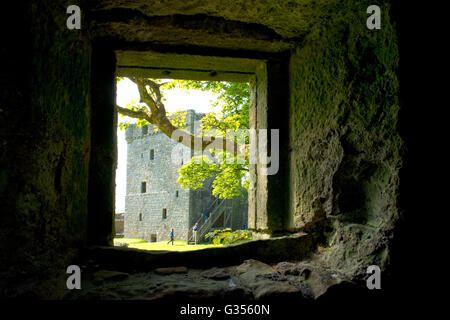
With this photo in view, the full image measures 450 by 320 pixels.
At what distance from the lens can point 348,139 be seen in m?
1.79

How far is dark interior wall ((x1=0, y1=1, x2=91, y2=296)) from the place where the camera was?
1.24 metres

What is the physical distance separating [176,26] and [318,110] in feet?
3.38

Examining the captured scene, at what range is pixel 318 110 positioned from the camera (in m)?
2.06

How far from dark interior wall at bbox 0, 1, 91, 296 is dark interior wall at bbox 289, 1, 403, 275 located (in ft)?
4.61

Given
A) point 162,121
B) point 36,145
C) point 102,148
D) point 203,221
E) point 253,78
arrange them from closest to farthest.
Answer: point 36,145 < point 102,148 < point 253,78 < point 162,121 < point 203,221

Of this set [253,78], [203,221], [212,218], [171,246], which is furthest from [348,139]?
[203,221]

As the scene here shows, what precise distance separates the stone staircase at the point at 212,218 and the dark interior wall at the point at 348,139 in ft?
61.5

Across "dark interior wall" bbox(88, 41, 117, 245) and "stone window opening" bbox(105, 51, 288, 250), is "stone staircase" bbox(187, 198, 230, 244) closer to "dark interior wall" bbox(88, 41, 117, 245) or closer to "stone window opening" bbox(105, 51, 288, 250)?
"stone window opening" bbox(105, 51, 288, 250)

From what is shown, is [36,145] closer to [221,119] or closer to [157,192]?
[221,119]

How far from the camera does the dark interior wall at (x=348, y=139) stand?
152cm

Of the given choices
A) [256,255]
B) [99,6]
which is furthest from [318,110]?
[99,6]

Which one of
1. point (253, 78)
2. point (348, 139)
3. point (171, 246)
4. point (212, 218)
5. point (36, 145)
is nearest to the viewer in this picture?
point (36, 145)

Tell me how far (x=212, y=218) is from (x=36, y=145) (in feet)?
65.8
